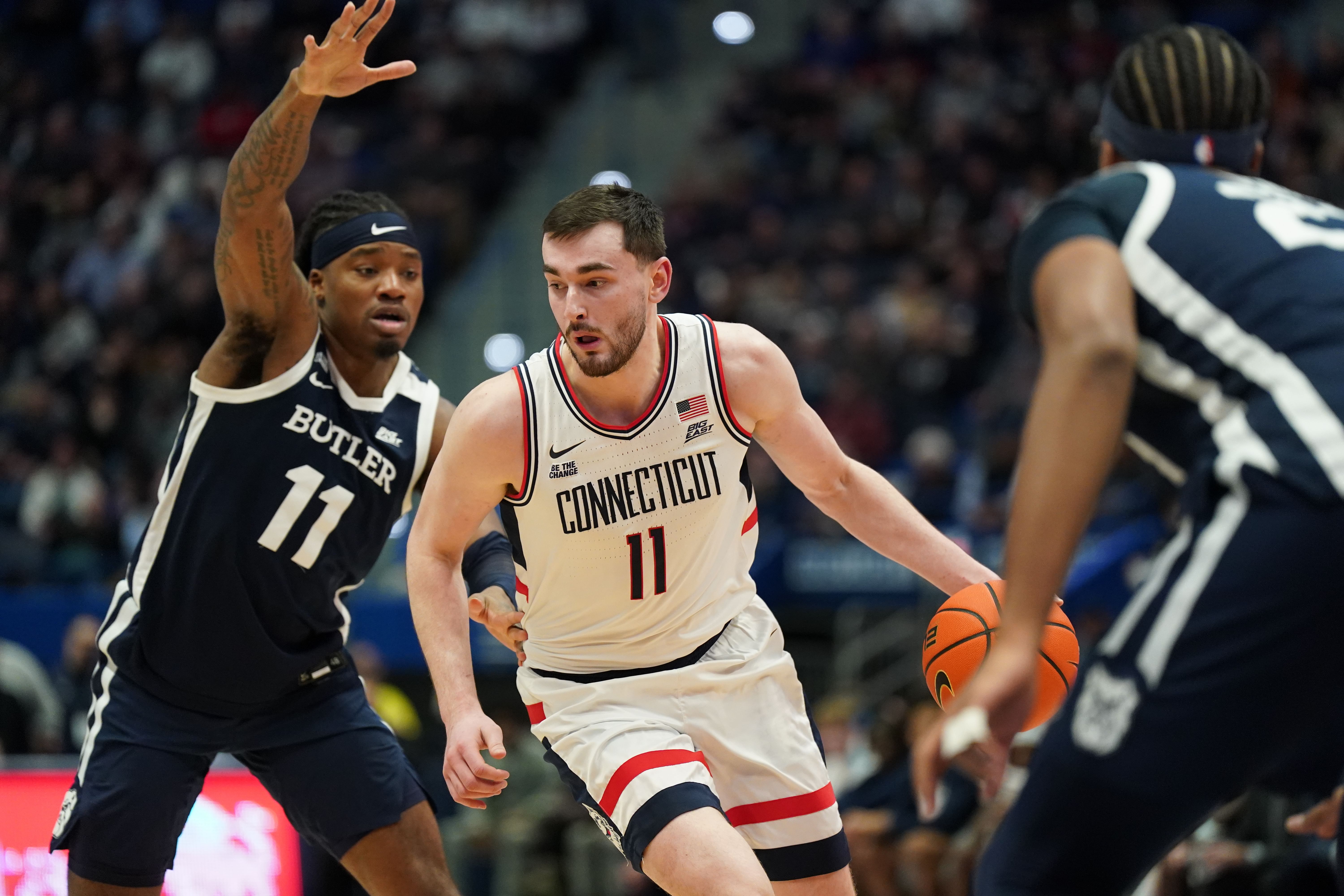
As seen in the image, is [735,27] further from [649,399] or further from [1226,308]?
[1226,308]

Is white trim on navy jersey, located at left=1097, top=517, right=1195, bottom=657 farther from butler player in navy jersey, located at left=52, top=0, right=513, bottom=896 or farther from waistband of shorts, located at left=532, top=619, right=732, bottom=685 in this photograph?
butler player in navy jersey, located at left=52, top=0, right=513, bottom=896

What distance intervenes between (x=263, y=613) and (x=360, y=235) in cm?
130

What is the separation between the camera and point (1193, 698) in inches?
106

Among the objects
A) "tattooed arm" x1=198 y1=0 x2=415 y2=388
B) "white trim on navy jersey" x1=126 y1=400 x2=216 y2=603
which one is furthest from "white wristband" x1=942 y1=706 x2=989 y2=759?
"white trim on navy jersey" x1=126 y1=400 x2=216 y2=603

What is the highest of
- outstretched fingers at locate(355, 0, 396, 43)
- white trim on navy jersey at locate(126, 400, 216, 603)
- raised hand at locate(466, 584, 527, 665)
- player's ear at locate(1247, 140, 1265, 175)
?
outstretched fingers at locate(355, 0, 396, 43)

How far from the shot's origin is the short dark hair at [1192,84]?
3.03 metres

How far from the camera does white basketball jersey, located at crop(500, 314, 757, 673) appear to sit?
4.49 metres

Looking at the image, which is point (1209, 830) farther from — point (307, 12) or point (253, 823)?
point (307, 12)

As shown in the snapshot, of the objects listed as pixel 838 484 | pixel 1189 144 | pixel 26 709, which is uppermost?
pixel 1189 144

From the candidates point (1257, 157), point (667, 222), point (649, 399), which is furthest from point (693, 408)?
point (667, 222)

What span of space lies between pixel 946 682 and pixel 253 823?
15.7 feet

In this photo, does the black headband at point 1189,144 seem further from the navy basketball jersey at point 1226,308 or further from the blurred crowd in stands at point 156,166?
the blurred crowd in stands at point 156,166

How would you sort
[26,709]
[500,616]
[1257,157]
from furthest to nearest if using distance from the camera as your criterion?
[26,709], [500,616], [1257,157]

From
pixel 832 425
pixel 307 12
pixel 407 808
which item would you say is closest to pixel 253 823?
pixel 407 808
